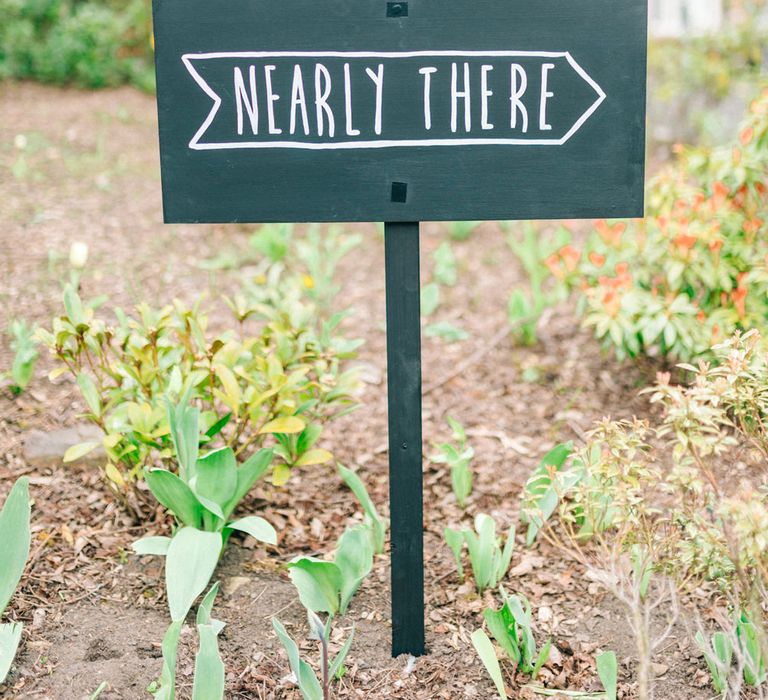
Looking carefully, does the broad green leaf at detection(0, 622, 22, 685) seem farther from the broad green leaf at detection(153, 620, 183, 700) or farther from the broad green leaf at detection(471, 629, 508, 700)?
the broad green leaf at detection(471, 629, 508, 700)

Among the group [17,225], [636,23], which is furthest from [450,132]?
[17,225]

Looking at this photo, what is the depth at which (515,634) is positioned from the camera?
1.79m

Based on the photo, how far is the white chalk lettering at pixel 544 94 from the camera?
170 centimetres

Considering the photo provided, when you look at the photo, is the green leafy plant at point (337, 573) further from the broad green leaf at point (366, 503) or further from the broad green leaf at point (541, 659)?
the broad green leaf at point (541, 659)

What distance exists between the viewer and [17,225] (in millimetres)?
4105

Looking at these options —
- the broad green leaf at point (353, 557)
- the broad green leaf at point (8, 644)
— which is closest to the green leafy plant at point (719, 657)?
the broad green leaf at point (353, 557)

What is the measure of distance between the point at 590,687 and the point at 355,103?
1315 mm

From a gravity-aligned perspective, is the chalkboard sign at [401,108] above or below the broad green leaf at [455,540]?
above

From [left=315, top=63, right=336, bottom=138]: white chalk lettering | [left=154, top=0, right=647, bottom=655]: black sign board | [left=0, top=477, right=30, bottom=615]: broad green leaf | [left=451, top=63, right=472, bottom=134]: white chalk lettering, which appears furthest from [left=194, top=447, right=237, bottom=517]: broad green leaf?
[left=451, top=63, right=472, bottom=134]: white chalk lettering

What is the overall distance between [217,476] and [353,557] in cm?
36

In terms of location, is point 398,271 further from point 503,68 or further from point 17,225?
point 17,225

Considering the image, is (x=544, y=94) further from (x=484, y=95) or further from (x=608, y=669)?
(x=608, y=669)

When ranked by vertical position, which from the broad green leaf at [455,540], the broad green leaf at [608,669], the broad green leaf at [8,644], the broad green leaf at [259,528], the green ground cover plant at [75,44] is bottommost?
the broad green leaf at [608,669]

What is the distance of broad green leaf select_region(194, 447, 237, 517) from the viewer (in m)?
1.87
